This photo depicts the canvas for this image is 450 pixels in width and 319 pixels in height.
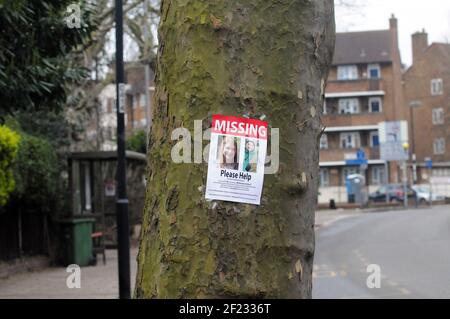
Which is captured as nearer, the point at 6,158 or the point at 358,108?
the point at 6,158

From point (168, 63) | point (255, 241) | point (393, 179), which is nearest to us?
point (255, 241)

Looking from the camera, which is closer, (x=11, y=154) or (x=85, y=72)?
(x=85, y=72)

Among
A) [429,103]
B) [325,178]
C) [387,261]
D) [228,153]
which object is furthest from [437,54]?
[228,153]

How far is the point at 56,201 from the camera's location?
1658 centimetres

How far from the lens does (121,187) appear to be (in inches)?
414

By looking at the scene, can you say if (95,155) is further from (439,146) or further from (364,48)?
(439,146)

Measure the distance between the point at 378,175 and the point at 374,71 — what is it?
31.7ft

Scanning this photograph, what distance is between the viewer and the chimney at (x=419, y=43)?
68.3 m

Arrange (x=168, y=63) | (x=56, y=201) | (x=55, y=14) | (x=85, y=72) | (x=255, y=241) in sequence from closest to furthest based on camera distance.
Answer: (x=255, y=241) < (x=168, y=63) < (x=55, y=14) < (x=85, y=72) < (x=56, y=201)

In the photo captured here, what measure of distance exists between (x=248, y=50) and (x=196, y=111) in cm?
29

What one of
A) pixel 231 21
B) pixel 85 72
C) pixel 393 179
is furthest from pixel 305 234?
pixel 393 179

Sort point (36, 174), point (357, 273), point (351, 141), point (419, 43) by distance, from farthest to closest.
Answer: point (419, 43) → point (351, 141) → point (36, 174) → point (357, 273)
